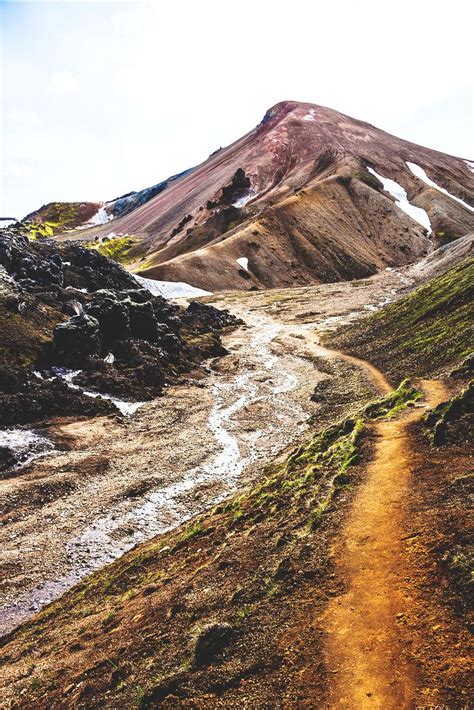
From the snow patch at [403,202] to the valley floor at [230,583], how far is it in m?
149

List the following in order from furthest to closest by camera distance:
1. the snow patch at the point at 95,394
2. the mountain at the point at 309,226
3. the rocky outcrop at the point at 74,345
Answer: the mountain at the point at 309,226
the snow patch at the point at 95,394
the rocky outcrop at the point at 74,345

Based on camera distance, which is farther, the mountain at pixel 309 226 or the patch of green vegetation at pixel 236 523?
the mountain at pixel 309 226

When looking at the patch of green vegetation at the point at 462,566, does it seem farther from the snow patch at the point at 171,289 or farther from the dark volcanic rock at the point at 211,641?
the snow patch at the point at 171,289

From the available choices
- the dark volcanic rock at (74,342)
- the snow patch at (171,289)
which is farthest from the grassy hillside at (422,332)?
the snow patch at (171,289)

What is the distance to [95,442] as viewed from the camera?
36125mm

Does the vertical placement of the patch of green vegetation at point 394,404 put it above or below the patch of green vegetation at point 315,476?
below

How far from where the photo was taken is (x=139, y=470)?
31.7 metres

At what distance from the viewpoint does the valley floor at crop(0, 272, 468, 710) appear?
10711 mm

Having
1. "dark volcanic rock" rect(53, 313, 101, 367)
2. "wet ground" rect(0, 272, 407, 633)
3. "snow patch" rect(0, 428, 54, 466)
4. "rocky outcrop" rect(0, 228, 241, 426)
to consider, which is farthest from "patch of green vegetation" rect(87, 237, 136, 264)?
"snow patch" rect(0, 428, 54, 466)

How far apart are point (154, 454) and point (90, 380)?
1663 cm

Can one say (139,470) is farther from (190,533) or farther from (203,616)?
(203,616)

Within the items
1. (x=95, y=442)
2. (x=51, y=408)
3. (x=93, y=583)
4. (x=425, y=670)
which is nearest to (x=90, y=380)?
(x=51, y=408)

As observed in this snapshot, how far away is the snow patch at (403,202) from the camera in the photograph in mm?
162500

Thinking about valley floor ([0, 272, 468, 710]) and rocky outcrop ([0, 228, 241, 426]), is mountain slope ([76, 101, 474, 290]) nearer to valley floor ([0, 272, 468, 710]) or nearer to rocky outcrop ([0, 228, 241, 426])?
rocky outcrop ([0, 228, 241, 426])
